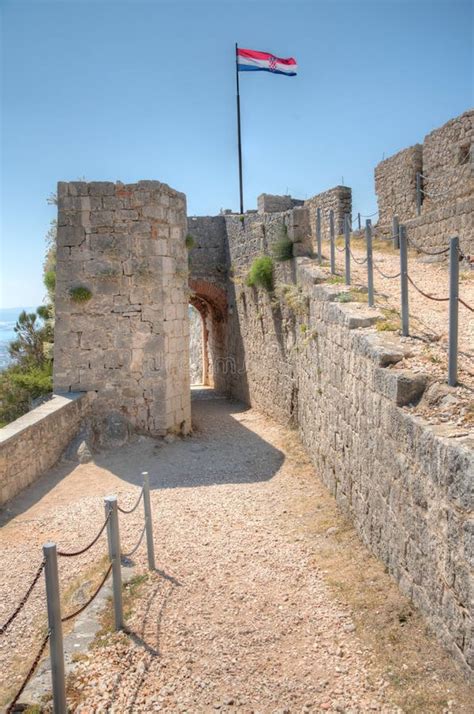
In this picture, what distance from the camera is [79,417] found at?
9.20 meters

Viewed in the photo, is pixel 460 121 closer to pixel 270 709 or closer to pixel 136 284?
pixel 136 284

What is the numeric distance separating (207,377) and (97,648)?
1731cm

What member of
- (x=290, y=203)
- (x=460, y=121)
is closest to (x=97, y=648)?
(x=460, y=121)

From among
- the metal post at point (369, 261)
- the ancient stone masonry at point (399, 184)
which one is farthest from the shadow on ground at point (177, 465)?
the ancient stone masonry at point (399, 184)

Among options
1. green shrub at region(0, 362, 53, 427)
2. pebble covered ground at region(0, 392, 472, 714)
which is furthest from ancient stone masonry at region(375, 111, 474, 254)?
green shrub at region(0, 362, 53, 427)

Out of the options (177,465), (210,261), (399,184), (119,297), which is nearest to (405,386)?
(177,465)

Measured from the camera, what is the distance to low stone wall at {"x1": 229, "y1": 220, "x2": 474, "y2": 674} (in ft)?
11.1

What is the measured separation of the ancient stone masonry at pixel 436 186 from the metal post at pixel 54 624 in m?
9.03

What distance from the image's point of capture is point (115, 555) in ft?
13.5

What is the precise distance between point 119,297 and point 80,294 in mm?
679

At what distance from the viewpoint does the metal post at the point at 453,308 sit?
3.95 m

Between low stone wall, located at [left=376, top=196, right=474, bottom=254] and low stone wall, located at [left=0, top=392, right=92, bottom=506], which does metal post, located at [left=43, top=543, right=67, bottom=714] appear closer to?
low stone wall, located at [left=0, top=392, right=92, bottom=506]

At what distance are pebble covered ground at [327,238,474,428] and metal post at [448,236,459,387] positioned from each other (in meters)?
0.14

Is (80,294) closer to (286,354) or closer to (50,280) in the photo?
(50,280)
